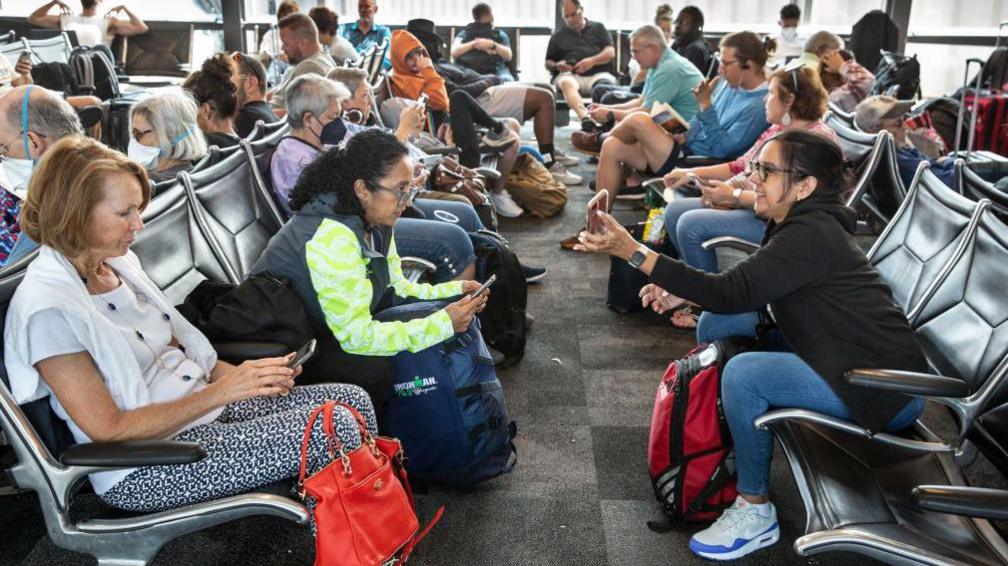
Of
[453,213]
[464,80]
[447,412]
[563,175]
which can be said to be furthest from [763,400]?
[464,80]

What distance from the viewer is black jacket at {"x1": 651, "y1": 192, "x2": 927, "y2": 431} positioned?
77.9 inches

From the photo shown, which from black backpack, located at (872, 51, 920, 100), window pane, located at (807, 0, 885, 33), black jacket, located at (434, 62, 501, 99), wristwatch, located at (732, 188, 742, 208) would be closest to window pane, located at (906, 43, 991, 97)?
window pane, located at (807, 0, 885, 33)

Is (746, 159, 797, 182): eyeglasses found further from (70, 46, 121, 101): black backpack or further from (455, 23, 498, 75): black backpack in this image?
(455, 23, 498, 75): black backpack

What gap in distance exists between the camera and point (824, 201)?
209cm

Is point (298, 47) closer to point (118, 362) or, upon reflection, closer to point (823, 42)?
point (823, 42)

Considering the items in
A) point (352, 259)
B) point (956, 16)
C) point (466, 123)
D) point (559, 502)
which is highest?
point (956, 16)

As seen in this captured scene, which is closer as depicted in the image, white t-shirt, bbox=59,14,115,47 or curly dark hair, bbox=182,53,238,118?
curly dark hair, bbox=182,53,238,118

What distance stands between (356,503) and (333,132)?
1896mm

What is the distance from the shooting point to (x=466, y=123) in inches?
213

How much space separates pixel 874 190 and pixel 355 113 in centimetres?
237

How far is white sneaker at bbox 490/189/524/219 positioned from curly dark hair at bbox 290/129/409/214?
10.2 feet

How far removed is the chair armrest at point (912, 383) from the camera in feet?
5.78

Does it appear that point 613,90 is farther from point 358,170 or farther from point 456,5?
point 358,170

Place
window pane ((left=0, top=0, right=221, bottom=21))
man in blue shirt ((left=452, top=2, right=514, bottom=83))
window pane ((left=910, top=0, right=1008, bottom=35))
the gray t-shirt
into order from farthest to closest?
window pane ((left=0, top=0, right=221, bottom=21)) → window pane ((left=910, top=0, right=1008, bottom=35)) → man in blue shirt ((left=452, top=2, right=514, bottom=83)) → the gray t-shirt
